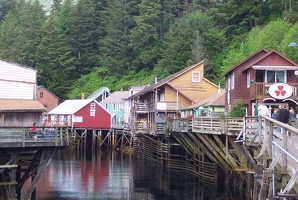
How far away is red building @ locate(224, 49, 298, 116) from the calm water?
657cm

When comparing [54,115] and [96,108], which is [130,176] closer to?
[96,108]

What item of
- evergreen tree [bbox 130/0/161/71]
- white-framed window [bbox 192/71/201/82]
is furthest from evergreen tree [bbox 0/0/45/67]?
white-framed window [bbox 192/71/201/82]

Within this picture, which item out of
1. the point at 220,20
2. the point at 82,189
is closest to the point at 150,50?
the point at 220,20

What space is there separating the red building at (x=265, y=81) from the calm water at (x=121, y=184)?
6572 mm

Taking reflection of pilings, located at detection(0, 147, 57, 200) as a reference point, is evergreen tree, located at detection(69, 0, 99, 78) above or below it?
above

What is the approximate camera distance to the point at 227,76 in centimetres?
4109

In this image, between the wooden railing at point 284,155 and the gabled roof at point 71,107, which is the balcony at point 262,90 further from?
the gabled roof at point 71,107

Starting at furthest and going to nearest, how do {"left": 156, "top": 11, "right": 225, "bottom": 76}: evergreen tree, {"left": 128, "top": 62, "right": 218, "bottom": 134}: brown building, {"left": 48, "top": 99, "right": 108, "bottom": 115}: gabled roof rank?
{"left": 156, "top": 11, "right": 225, "bottom": 76}: evergreen tree < {"left": 48, "top": 99, "right": 108, "bottom": 115}: gabled roof < {"left": 128, "top": 62, "right": 218, "bottom": 134}: brown building

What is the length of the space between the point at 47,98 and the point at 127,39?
21.6 m

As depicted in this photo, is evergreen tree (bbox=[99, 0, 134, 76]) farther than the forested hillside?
Yes

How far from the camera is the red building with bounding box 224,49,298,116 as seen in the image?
3328 cm

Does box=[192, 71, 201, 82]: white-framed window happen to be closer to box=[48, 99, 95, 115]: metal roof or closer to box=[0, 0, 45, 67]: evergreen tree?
box=[48, 99, 95, 115]: metal roof

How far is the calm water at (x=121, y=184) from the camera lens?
3089cm

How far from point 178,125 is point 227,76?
19.3 ft
